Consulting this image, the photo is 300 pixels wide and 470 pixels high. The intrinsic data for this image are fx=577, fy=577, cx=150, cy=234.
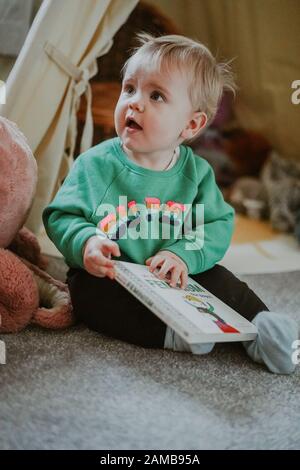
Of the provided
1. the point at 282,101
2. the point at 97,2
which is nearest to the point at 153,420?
the point at 97,2

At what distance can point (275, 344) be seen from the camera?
92 cm

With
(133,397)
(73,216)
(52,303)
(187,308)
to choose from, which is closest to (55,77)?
(73,216)

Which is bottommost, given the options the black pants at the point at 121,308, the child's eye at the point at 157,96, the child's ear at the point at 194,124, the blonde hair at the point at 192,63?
the black pants at the point at 121,308

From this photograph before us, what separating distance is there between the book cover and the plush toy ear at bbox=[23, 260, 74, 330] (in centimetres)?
15

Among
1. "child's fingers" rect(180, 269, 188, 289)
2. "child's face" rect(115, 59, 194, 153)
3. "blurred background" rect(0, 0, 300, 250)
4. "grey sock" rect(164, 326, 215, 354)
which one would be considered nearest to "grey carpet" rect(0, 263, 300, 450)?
"grey sock" rect(164, 326, 215, 354)

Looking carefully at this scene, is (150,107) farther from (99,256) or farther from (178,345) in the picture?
(178,345)

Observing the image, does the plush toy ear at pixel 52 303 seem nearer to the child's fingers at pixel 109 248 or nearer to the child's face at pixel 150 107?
the child's fingers at pixel 109 248

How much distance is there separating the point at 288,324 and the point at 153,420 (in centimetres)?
30

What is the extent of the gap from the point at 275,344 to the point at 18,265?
444 millimetres

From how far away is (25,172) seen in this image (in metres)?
1.01

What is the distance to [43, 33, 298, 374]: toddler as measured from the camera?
37.5 inches

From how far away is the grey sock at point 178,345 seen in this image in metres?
0.93

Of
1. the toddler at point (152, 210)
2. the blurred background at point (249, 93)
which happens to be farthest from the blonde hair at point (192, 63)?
the blurred background at point (249, 93)
